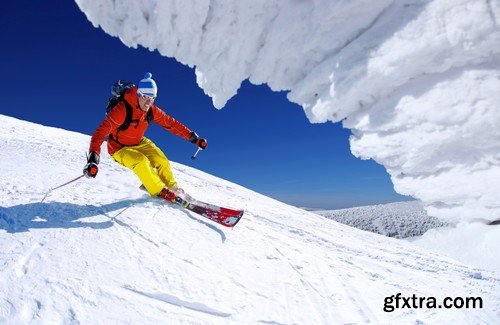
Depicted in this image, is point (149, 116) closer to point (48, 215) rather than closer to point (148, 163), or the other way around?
point (148, 163)

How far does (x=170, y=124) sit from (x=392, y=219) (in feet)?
27.0

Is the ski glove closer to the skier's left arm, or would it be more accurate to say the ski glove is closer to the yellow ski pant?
the skier's left arm

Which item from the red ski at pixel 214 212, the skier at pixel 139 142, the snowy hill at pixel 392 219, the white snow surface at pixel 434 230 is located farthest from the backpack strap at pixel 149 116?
the snowy hill at pixel 392 219

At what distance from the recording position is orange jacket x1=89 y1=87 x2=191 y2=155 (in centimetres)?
453

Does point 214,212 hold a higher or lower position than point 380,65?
lower

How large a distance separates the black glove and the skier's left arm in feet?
4.97

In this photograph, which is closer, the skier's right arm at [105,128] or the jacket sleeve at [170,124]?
the skier's right arm at [105,128]

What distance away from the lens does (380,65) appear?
6.25 m

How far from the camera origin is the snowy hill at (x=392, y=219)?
9.34 metres

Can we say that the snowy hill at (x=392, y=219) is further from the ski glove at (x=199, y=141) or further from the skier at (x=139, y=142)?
the skier at (x=139, y=142)

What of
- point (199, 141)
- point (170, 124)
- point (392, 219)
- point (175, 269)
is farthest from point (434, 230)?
point (175, 269)

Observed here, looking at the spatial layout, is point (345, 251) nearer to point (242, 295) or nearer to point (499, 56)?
point (242, 295)

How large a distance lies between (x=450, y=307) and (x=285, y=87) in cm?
609

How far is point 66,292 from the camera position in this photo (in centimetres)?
242
